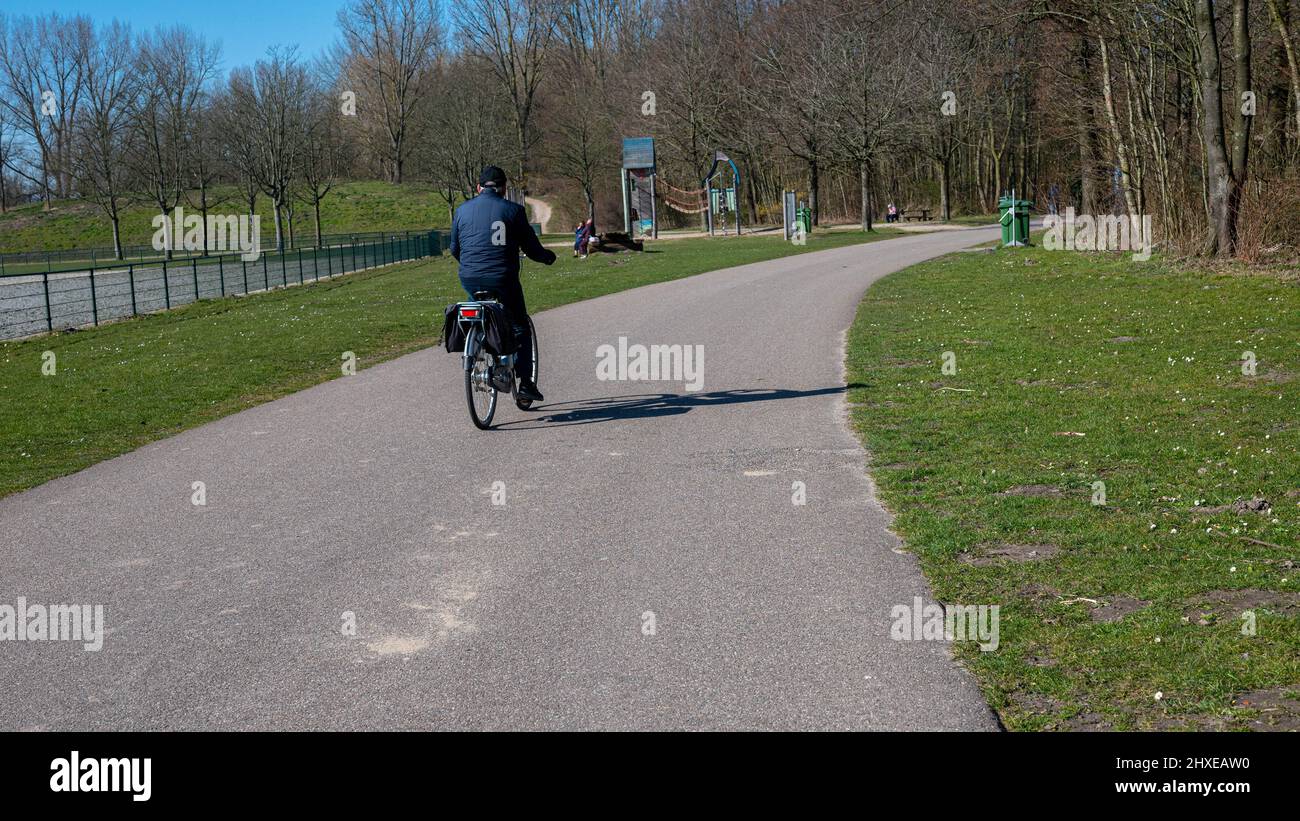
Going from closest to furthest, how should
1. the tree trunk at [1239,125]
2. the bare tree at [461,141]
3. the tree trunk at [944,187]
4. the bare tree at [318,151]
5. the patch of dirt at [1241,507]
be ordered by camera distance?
the patch of dirt at [1241,507]
the tree trunk at [1239,125]
the tree trunk at [944,187]
the bare tree at [318,151]
the bare tree at [461,141]

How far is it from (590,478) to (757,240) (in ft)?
141

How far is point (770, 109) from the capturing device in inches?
2338

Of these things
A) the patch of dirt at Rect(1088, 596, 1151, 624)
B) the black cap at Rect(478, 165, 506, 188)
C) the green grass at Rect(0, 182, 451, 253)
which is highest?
the green grass at Rect(0, 182, 451, 253)

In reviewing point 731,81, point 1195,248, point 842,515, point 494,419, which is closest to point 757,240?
point 731,81

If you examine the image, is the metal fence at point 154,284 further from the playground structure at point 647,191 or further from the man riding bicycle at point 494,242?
the man riding bicycle at point 494,242

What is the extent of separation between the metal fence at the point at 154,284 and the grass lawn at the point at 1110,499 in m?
16.7

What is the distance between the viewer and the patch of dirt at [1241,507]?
22.0 ft

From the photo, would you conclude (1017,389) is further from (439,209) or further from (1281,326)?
(439,209)

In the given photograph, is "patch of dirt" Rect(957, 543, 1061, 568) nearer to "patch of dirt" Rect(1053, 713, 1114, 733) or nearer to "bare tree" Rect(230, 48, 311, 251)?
"patch of dirt" Rect(1053, 713, 1114, 733)

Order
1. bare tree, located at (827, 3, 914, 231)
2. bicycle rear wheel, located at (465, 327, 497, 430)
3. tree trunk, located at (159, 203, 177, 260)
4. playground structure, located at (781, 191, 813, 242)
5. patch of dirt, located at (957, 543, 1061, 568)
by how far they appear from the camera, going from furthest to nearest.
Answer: tree trunk, located at (159, 203, 177, 260) → bare tree, located at (827, 3, 914, 231) → playground structure, located at (781, 191, 813, 242) → bicycle rear wheel, located at (465, 327, 497, 430) → patch of dirt, located at (957, 543, 1061, 568)

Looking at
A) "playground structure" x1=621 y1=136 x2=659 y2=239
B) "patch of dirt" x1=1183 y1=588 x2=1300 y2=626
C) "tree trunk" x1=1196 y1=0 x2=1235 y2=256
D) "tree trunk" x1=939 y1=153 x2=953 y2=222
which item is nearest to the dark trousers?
"patch of dirt" x1=1183 y1=588 x2=1300 y2=626

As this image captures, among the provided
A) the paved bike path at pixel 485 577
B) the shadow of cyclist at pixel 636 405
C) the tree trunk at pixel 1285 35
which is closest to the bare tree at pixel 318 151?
the tree trunk at pixel 1285 35

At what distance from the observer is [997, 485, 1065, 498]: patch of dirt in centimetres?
740

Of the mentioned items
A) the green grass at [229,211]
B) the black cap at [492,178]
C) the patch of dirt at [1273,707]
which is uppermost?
the green grass at [229,211]
